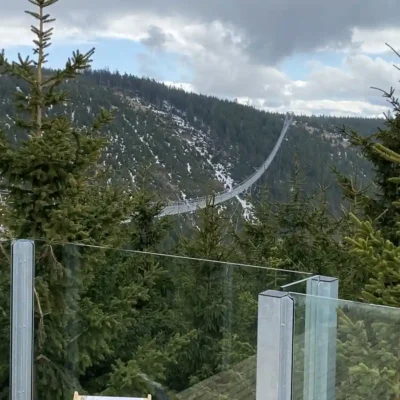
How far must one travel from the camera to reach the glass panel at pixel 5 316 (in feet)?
10.8

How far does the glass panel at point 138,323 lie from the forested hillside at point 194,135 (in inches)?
1924

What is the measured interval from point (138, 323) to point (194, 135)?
73579 millimetres

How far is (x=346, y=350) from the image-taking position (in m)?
2.62

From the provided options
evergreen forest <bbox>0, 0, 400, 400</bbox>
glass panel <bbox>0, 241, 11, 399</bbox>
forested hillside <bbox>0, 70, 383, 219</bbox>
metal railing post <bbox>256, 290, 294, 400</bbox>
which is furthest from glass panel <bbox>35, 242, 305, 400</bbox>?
forested hillside <bbox>0, 70, 383, 219</bbox>

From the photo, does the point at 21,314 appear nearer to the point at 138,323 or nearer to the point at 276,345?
the point at 138,323

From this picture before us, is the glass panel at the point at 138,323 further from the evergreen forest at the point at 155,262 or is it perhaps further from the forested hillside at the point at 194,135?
the forested hillside at the point at 194,135

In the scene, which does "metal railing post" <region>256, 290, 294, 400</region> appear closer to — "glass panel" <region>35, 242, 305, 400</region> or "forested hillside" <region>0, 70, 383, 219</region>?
"glass panel" <region>35, 242, 305, 400</region>

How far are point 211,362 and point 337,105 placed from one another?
55.6 metres

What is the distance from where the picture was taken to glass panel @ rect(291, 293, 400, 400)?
8.30 ft

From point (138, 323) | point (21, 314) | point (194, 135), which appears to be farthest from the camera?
point (194, 135)

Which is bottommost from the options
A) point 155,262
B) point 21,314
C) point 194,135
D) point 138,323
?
point 138,323

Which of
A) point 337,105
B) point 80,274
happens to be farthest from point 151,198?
point 337,105

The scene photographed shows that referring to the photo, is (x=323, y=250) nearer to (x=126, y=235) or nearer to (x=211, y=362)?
(x=126, y=235)

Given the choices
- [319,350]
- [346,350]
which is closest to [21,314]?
[319,350]
